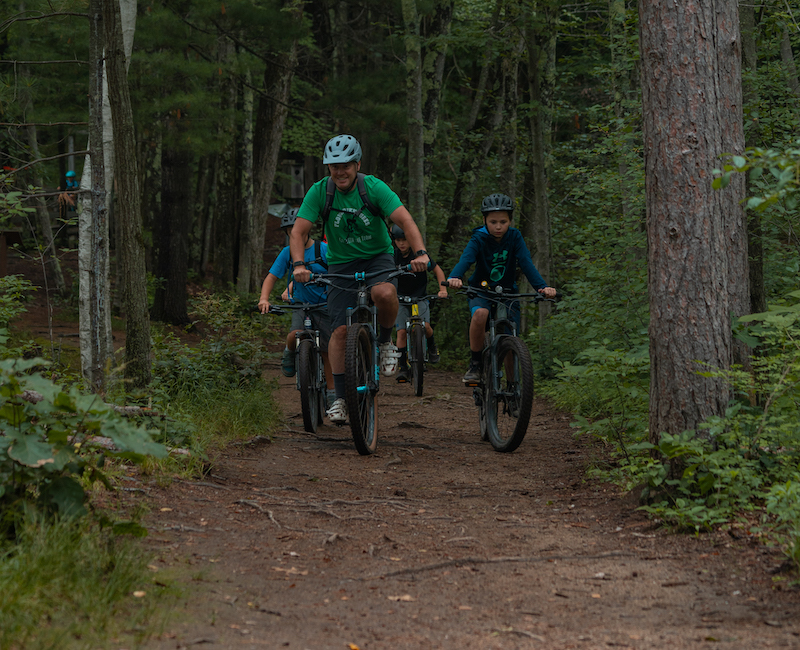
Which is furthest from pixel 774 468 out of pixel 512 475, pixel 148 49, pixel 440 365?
pixel 148 49

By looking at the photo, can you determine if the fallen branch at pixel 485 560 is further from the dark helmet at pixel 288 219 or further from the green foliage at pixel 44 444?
the dark helmet at pixel 288 219

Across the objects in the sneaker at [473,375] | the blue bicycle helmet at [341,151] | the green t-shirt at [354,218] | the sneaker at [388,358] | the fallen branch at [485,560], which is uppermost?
the blue bicycle helmet at [341,151]

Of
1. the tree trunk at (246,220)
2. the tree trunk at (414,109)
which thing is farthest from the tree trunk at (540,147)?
the tree trunk at (246,220)

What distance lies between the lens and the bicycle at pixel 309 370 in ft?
26.3

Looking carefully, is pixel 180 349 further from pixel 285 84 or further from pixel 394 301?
pixel 285 84

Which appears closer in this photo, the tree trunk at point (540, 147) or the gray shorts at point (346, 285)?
the gray shorts at point (346, 285)

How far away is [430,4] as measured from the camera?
682 inches

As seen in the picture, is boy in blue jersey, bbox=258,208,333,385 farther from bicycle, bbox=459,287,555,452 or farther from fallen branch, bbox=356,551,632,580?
fallen branch, bbox=356,551,632,580

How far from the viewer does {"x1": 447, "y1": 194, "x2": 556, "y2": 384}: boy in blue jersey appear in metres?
7.69

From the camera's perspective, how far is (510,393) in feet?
23.8

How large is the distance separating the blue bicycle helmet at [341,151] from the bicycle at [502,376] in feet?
5.57

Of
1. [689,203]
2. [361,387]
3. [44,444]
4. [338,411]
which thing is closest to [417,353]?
[338,411]

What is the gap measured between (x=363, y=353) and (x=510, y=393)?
1351 millimetres

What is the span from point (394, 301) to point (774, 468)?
11.5ft
